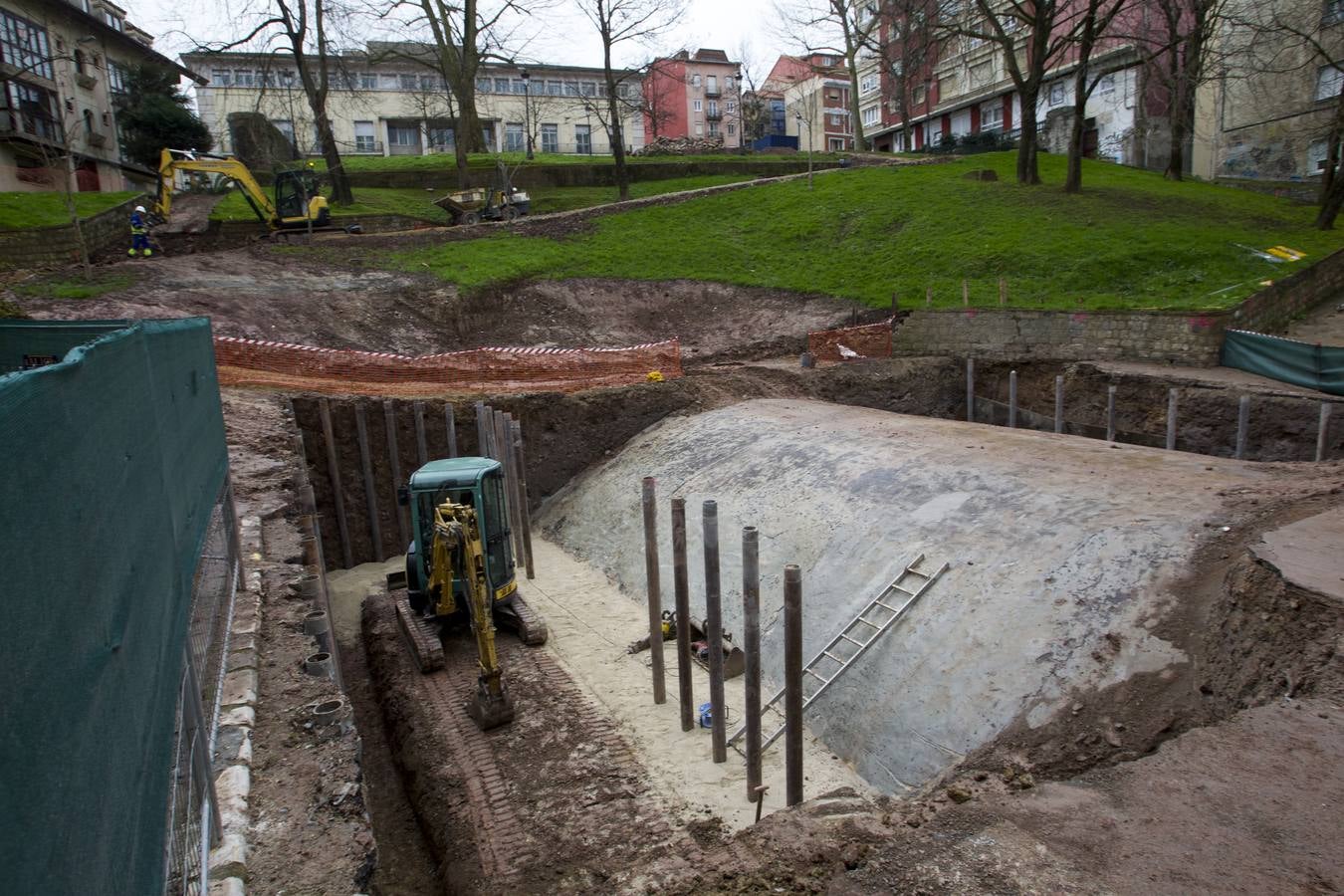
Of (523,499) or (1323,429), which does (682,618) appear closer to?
(523,499)

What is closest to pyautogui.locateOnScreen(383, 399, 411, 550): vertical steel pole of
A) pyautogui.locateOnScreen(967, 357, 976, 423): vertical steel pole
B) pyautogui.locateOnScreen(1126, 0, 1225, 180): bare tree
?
pyautogui.locateOnScreen(967, 357, 976, 423): vertical steel pole

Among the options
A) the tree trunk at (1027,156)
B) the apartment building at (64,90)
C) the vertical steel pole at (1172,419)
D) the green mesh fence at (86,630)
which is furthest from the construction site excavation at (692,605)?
the apartment building at (64,90)

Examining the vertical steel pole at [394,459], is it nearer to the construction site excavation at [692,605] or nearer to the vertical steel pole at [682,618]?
the construction site excavation at [692,605]

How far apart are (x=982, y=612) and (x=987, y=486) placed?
236cm

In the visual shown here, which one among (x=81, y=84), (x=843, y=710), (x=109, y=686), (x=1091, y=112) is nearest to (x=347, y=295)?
(x=843, y=710)

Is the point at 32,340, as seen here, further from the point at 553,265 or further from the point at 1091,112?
the point at 1091,112

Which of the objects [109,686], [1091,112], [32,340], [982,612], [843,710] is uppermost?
[1091,112]

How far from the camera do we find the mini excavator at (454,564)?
9.77m

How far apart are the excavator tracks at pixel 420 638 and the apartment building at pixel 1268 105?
32.4m

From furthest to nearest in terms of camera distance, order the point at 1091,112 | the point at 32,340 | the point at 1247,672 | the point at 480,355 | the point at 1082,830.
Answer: the point at 1091,112 → the point at 480,355 → the point at 32,340 → the point at 1247,672 → the point at 1082,830

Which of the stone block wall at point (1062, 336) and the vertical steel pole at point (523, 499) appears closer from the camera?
the vertical steel pole at point (523, 499)

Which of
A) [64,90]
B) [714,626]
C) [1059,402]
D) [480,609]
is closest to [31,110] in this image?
[64,90]

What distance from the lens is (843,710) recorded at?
887cm

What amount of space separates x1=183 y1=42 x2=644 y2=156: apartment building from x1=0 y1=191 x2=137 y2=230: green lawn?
19.7m
